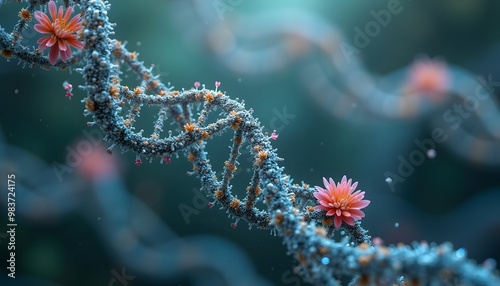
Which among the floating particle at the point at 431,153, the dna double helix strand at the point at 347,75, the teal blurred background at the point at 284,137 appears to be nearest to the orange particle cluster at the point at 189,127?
the teal blurred background at the point at 284,137

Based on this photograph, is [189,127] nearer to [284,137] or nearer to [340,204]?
[340,204]

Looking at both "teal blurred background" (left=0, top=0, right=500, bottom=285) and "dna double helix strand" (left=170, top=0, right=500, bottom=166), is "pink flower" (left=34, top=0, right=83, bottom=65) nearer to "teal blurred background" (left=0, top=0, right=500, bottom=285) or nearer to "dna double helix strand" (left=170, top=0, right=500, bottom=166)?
"teal blurred background" (left=0, top=0, right=500, bottom=285)

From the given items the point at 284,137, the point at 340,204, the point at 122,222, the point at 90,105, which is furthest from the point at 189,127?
the point at 122,222

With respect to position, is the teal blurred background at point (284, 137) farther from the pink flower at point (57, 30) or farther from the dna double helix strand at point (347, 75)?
the pink flower at point (57, 30)

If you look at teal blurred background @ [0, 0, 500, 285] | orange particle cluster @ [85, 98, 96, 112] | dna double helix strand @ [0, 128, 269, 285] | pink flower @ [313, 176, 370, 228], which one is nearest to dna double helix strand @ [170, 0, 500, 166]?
teal blurred background @ [0, 0, 500, 285]

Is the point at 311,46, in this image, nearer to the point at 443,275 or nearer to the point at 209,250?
the point at 209,250

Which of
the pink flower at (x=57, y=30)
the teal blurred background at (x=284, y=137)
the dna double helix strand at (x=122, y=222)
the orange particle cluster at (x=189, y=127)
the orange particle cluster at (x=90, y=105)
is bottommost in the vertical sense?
the orange particle cluster at (x=90, y=105)
